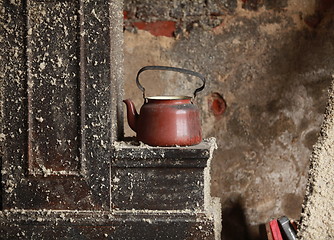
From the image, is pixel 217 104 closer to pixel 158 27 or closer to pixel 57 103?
pixel 158 27

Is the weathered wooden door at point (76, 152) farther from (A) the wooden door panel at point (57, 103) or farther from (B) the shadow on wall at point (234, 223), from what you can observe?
(B) the shadow on wall at point (234, 223)

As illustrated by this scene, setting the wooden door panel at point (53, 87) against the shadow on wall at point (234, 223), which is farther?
the shadow on wall at point (234, 223)

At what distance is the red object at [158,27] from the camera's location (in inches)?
99.5

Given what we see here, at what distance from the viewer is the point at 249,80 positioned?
99.6 inches

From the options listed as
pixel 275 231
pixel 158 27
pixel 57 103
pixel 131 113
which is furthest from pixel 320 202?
pixel 158 27

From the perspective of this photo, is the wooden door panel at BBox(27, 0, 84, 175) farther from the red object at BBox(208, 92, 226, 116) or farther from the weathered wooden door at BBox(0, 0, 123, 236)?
the red object at BBox(208, 92, 226, 116)

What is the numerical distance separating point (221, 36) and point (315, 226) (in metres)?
1.07

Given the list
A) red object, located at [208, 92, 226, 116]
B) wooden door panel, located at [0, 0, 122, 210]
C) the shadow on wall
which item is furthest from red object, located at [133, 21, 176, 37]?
the shadow on wall

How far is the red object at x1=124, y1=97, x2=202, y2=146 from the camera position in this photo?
1836mm

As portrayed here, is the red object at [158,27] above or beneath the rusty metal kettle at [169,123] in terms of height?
above

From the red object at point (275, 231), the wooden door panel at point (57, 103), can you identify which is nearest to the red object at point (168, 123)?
the wooden door panel at point (57, 103)

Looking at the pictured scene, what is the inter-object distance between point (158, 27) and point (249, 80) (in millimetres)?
522

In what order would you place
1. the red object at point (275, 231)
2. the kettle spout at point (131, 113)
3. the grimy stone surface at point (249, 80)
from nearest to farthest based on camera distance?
1. the kettle spout at point (131, 113)
2. the red object at point (275, 231)
3. the grimy stone surface at point (249, 80)

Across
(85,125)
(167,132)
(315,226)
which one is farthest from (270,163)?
(85,125)
